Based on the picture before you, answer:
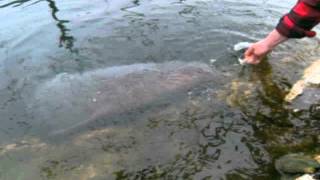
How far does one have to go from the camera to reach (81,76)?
21.8ft

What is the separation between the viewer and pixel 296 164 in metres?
4.61

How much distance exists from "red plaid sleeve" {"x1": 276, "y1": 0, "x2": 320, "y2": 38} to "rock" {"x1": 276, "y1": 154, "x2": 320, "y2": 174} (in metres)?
1.23

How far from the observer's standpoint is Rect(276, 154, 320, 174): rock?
453 cm

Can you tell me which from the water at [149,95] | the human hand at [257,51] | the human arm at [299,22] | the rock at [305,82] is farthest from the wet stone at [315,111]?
the human arm at [299,22]

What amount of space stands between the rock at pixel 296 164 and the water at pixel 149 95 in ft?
0.48

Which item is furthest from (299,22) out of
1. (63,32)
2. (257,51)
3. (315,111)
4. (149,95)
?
(63,32)

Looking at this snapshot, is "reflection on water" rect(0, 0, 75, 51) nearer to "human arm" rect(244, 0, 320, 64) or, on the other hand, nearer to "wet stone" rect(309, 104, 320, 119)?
"human arm" rect(244, 0, 320, 64)

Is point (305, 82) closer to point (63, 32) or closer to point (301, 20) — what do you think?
point (301, 20)

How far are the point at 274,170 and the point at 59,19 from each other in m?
5.30

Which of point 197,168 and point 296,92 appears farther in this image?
point 296,92

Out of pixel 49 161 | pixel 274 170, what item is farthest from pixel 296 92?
pixel 49 161

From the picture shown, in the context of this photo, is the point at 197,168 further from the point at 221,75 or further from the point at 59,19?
the point at 59,19

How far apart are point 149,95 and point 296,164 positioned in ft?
7.05

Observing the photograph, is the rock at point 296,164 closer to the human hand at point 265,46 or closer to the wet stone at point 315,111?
the wet stone at point 315,111
